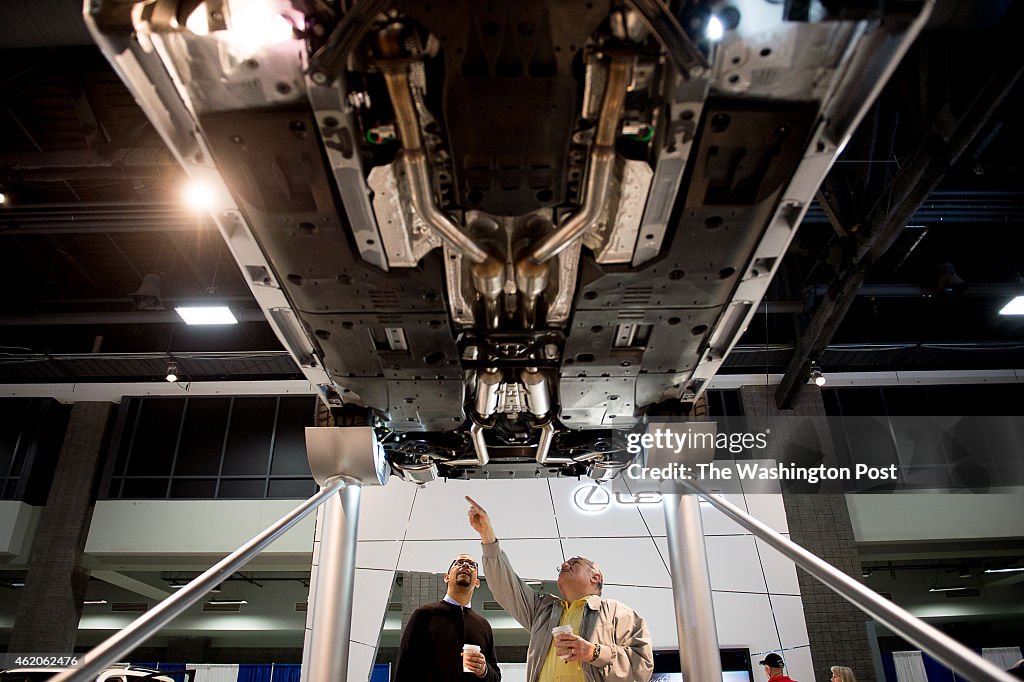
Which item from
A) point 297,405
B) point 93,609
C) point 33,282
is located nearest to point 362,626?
point 297,405

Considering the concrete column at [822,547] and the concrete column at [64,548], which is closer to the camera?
the concrete column at [822,547]

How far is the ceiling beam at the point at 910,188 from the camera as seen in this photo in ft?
15.9

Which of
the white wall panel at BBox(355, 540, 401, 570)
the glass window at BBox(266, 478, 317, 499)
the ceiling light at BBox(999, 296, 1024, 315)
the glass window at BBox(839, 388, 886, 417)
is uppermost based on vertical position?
the glass window at BBox(839, 388, 886, 417)

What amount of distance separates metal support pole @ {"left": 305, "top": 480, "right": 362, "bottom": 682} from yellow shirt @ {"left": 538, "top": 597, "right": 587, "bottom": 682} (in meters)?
1.08

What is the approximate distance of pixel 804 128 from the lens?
1.96m

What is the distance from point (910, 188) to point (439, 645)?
5.40 m

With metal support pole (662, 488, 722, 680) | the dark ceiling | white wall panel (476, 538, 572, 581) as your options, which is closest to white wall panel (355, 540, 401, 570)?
white wall panel (476, 538, 572, 581)

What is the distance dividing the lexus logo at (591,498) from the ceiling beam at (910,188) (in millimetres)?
3472

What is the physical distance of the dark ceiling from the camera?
556cm

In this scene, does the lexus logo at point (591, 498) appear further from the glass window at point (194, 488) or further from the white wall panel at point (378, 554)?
the glass window at point (194, 488)

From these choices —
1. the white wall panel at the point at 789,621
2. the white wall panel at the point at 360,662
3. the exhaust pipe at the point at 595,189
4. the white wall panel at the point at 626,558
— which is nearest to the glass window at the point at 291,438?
the white wall panel at the point at 360,662

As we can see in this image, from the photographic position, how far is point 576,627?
358 centimetres

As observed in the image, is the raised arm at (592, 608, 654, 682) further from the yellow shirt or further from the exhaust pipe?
the exhaust pipe

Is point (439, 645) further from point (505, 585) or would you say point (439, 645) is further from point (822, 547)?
point (822, 547)
